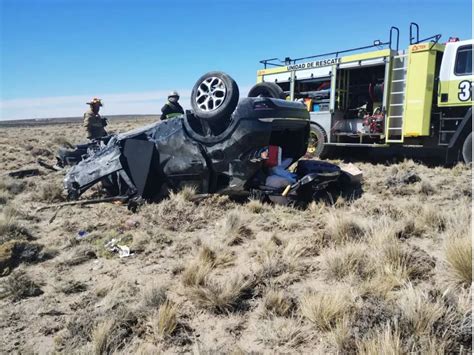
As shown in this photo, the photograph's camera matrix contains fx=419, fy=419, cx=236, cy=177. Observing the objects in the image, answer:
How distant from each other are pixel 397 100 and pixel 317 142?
285 centimetres

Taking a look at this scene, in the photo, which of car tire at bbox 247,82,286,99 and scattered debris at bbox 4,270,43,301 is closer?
scattered debris at bbox 4,270,43,301

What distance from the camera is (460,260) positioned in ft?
11.6

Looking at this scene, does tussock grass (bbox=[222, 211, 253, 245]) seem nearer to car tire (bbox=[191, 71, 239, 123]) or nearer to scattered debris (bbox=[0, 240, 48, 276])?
car tire (bbox=[191, 71, 239, 123])

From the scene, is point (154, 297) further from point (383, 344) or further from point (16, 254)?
point (16, 254)

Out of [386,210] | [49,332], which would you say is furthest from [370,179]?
[49,332]

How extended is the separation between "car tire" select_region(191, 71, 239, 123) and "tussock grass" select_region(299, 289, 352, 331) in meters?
3.84

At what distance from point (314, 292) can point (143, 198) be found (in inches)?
171

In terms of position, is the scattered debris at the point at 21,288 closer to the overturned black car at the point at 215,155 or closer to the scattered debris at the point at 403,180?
the overturned black car at the point at 215,155

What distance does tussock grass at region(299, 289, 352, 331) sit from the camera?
120 inches

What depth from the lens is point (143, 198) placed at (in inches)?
283

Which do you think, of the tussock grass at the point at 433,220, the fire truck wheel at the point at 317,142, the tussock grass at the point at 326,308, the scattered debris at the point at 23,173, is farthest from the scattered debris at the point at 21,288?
the fire truck wheel at the point at 317,142

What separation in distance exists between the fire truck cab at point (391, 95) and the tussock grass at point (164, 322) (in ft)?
29.5

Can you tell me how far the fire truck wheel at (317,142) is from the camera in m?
13.2

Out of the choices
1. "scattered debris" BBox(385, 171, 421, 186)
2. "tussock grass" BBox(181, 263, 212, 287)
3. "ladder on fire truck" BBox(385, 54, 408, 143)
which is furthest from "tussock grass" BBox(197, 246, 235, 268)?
"ladder on fire truck" BBox(385, 54, 408, 143)
